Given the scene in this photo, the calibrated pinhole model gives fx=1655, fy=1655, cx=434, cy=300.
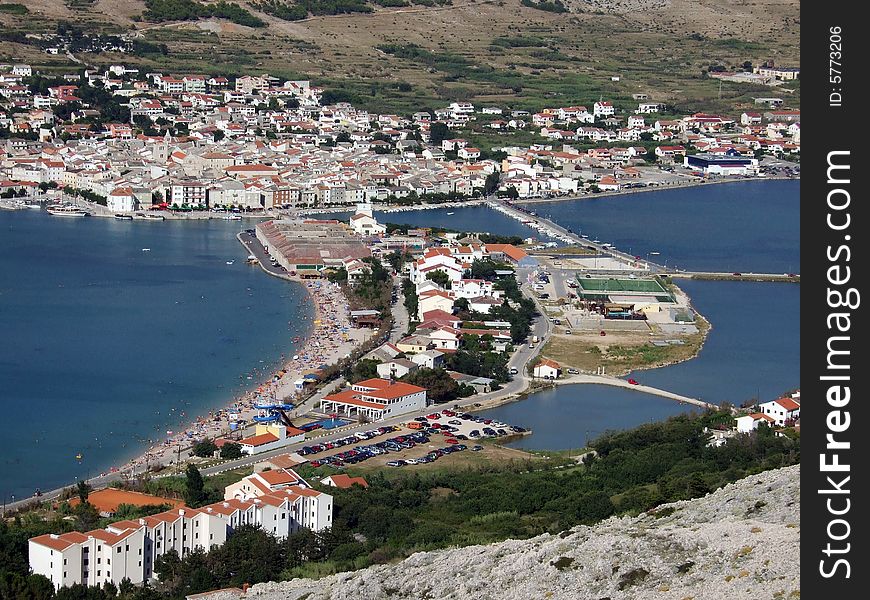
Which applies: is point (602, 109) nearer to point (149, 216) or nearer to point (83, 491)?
point (149, 216)

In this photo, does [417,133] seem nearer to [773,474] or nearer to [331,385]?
[331,385]

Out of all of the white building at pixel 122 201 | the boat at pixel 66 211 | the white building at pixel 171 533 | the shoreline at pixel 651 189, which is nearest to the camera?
the white building at pixel 171 533

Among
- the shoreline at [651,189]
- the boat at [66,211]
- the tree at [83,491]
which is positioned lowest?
the tree at [83,491]

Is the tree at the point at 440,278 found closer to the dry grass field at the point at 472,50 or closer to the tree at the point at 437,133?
the tree at the point at 437,133

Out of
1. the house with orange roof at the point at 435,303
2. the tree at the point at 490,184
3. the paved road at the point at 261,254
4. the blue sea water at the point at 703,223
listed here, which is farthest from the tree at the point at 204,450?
the tree at the point at 490,184

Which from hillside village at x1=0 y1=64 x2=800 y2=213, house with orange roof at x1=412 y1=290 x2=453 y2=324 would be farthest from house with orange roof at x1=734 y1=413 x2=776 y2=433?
hillside village at x1=0 y1=64 x2=800 y2=213
